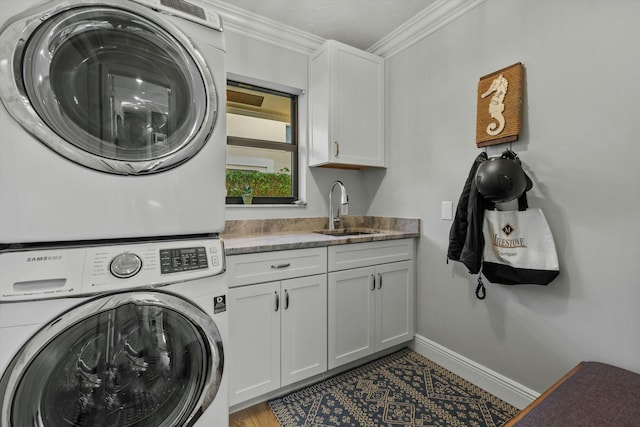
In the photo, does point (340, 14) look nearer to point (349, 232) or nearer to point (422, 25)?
point (422, 25)

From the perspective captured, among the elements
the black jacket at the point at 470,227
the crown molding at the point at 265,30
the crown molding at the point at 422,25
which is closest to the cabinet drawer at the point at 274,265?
the black jacket at the point at 470,227

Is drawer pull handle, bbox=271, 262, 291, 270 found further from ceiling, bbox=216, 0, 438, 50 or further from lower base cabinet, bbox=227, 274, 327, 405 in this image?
ceiling, bbox=216, 0, 438, 50

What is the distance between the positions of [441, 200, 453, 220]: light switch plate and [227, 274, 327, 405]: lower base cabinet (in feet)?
3.11

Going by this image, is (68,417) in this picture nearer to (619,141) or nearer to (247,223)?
(247,223)

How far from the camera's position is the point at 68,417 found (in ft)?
3.01

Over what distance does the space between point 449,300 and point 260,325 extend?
1.31 m

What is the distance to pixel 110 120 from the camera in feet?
3.20

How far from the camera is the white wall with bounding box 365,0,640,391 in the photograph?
129 cm

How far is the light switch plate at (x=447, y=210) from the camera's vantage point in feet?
6.52

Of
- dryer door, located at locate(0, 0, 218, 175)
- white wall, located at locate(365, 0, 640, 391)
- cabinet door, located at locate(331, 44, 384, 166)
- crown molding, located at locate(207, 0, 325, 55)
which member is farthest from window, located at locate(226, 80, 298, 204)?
dryer door, located at locate(0, 0, 218, 175)

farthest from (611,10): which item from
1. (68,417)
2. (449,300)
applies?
(68,417)

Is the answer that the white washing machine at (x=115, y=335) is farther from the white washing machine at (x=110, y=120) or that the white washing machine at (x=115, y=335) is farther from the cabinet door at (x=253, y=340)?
the cabinet door at (x=253, y=340)

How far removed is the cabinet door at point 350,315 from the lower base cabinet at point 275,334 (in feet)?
0.23

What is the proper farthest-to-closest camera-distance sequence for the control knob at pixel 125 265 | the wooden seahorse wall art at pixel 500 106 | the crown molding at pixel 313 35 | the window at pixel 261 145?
the window at pixel 261 145 < the crown molding at pixel 313 35 < the wooden seahorse wall art at pixel 500 106 < the control knob at pixel 125 265
